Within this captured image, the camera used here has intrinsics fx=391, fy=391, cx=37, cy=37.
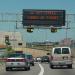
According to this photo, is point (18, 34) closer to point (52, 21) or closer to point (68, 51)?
point (52, 21)

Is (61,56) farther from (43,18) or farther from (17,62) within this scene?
(43,18)

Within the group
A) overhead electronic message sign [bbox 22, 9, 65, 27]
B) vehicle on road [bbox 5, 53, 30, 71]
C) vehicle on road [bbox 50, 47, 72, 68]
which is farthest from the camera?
overhead electronic message sign [bbox 22, 9, 65, 27]

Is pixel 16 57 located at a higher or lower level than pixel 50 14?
lower

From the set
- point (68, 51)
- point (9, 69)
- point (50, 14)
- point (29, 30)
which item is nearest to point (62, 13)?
point (50, 14)

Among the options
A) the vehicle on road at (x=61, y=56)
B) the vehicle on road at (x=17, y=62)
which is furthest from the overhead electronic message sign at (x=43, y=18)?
the vehicle on road at (x=17, y=62)

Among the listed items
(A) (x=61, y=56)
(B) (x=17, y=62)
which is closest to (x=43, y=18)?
(A) (x=61, y=56)

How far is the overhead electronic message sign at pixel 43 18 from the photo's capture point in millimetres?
68750

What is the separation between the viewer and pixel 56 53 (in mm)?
39625

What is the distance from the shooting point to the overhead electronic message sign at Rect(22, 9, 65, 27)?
68.8 meters

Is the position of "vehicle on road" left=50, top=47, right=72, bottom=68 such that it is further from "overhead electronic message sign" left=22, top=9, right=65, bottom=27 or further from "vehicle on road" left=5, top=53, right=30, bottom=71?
"overhead electronic message sign" left=22, top=9, right=65, bottom=27

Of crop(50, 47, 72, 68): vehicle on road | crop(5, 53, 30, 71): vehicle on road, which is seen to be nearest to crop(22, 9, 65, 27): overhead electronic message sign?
crop(50, 47, 72, 68): vehicle on road

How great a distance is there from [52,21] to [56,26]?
1.18m

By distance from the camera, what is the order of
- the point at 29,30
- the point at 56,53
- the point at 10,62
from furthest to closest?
1. the point at 29,30
2. the point at 56,53
3. the point at 10,62

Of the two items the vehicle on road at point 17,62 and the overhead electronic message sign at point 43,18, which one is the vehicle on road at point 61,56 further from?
the overhead electronic message sign at point 43,18
